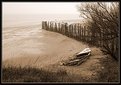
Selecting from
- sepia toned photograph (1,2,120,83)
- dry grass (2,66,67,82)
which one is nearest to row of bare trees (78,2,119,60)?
sepia toned photograph (1,2,120,83)

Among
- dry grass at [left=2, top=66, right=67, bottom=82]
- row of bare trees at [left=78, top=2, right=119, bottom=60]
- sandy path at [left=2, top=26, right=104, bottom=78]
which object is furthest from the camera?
row of bare trees at [left=78, top=2, right=119, bottom=60]

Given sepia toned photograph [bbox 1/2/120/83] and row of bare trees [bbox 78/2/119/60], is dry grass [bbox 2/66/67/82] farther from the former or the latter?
row of bare trees [bbox 78/2/119/60]

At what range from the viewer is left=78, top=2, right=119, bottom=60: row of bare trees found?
1102 cm

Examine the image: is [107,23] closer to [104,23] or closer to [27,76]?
[104,23]

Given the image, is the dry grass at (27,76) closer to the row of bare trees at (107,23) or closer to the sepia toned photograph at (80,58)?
the sepia toned photograph at (80,58)

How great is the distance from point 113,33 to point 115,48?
0.66 metres

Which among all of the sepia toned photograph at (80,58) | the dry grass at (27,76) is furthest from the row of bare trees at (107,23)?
the dry grass at (27,76)

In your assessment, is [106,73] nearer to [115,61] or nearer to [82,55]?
[115,61]

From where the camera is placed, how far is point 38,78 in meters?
7.09

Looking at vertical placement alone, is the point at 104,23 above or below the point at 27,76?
above

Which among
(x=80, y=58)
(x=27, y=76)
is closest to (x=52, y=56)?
(x=80, y=58)

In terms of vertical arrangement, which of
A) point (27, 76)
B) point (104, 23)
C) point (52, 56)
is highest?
point (104, 23)

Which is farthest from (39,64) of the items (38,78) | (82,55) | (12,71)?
(38,78)

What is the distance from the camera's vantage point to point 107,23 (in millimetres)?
11266
